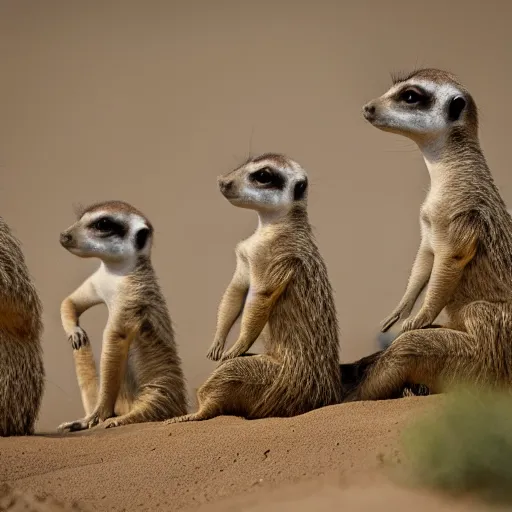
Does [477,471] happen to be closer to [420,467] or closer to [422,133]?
[420,467]

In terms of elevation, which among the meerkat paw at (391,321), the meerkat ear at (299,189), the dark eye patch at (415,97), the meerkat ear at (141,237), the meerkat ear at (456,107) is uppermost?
the dark eye patch at (415,97)

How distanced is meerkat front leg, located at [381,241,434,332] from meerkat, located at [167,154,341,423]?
0.26m

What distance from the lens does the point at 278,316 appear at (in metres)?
4.40

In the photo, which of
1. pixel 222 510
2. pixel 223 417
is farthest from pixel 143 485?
pixel 223 417

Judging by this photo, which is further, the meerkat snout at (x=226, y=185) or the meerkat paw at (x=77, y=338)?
the meerkat paw at (x=77, y=338)

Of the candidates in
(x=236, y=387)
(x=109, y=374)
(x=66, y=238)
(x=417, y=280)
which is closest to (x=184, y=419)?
(x=236, y=387)

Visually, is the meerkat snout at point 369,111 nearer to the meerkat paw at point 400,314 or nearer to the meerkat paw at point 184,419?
the meerkat paw at point 400,314

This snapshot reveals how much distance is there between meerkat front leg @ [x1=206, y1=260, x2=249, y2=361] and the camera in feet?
15.1

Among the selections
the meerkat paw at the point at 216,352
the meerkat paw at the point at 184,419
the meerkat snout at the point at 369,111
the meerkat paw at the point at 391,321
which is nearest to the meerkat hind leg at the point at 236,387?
the meerkat paw at the point at 184,419

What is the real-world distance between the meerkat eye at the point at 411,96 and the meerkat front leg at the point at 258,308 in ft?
2.64

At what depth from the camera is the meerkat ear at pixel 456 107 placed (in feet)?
13.9

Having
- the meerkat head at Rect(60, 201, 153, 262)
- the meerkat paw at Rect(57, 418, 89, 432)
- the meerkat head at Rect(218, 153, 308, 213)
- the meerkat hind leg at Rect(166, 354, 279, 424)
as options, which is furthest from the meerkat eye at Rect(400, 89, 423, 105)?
the meerkat paw at Rect(57, 418, 89, 432)

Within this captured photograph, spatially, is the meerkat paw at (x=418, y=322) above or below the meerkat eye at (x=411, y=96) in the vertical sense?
below

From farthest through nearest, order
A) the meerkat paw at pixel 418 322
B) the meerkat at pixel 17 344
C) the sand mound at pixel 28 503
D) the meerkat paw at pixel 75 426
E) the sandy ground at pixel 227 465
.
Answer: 1. the meerkat paw at pixel 75 426
2. the meerkat at pixel 17 344
3. the meerkat paw at pixel 418 322
4. the sand mound at pixel 28 503
5. the sandy ground at pixel 227 465
